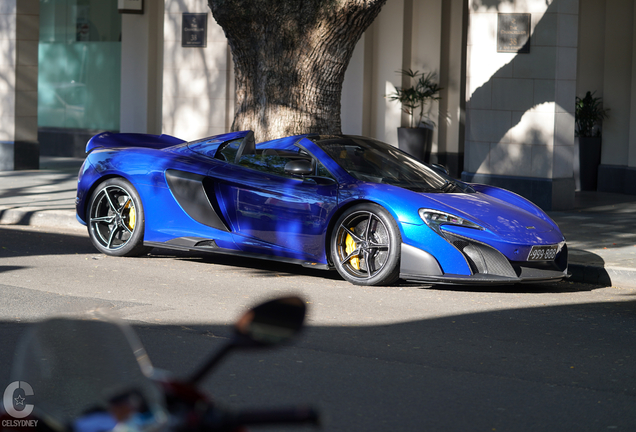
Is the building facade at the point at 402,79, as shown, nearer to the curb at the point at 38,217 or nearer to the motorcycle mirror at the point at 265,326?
the curb at the point at 38,217

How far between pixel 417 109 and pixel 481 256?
37.9ft

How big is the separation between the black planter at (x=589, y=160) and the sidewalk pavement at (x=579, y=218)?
72 cm

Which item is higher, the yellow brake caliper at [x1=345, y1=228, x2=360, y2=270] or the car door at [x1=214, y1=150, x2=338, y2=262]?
the car door at [x1=214, y1=150, x2=338, y2=262]

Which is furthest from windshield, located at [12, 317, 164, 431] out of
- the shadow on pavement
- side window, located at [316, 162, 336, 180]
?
side window, located at [316, 162, 336, 180]

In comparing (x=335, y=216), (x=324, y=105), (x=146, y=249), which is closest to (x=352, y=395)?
(x=335, y=216)

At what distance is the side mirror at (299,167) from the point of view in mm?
7258

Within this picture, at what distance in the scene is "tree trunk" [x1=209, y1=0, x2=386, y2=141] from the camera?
9734 millimetres

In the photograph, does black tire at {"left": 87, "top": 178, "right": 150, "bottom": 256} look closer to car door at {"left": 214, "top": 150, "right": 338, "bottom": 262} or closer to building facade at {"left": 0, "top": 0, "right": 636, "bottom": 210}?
car door at {"left": 214, "top": 150, "right": 338, "bottom": 262}

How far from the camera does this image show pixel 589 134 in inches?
619

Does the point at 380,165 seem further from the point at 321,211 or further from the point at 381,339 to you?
the point at 381,339

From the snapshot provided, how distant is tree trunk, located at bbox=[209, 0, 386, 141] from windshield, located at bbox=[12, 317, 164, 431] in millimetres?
8314

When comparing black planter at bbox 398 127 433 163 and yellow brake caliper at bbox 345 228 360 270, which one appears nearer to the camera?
yellow brake caliper at bbox 345 228 360 270

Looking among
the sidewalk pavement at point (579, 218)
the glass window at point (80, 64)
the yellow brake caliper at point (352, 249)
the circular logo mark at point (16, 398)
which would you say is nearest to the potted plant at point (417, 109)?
the sidewalk pavement at point (579, 218)

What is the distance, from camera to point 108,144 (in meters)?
8.78
